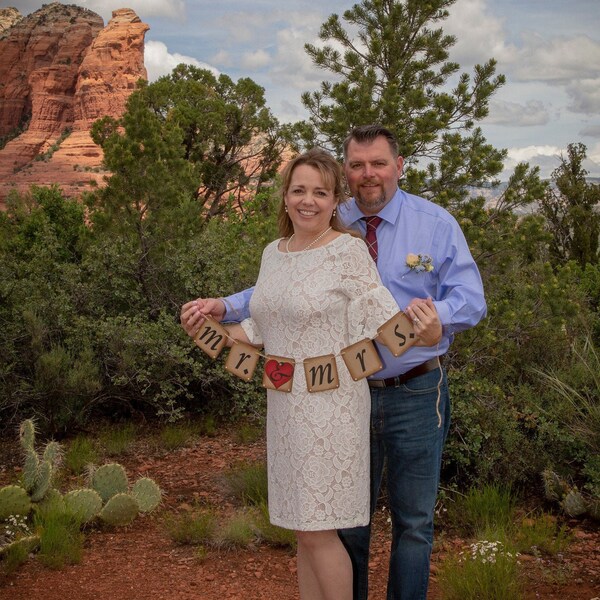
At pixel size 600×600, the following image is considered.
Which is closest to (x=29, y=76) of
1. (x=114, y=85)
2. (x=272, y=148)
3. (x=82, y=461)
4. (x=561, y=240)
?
(x=114, y=85)

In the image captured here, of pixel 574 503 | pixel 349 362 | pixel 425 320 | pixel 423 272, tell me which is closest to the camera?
pixel 425 320

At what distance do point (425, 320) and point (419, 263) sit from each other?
398mm

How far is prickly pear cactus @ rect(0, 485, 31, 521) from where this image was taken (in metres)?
4.91

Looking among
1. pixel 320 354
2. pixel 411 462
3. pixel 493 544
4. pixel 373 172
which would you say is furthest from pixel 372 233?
pixel 493 544

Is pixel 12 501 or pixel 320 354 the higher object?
pixel 320 354

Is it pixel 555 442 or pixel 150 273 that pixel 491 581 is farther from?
pixel 150 273

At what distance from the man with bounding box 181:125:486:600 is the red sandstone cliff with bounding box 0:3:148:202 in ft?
243

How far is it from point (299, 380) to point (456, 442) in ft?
9.40

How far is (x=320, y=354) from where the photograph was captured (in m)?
2.93

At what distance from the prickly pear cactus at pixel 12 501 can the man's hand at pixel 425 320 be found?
3.23m

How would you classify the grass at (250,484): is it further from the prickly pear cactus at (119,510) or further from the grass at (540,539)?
the grass at (540,539)

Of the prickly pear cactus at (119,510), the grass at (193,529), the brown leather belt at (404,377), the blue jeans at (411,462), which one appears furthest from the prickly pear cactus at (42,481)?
the brown leather belt at (404,377)

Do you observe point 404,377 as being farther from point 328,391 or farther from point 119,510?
point 119,510

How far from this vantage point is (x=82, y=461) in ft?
21.1
